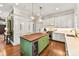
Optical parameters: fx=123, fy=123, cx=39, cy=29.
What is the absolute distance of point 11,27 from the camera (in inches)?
91.4

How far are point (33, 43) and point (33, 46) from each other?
2.4 inches

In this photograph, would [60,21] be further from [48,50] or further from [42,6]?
[48,50]

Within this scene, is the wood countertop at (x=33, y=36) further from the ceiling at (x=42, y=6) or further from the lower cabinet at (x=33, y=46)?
the ceiling at (x=42, y=6)

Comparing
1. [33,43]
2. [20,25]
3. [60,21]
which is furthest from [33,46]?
[60,21]

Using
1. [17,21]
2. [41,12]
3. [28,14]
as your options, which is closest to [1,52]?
[17,21]

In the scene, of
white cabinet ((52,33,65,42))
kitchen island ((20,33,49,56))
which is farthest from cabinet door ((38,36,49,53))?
white cabinet ((52,33,65,42))

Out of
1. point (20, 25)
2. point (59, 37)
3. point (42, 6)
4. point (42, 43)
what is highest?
point (42, 6)

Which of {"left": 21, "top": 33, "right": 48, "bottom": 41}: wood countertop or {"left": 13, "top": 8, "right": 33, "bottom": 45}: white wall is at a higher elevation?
{"left": 13, "top": 8, "right": 33, "bottom": 45}: white wall

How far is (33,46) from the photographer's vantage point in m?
2.32

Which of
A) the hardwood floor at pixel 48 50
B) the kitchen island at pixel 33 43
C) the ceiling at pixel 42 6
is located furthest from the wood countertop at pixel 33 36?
the ceiling at pixel 42 6

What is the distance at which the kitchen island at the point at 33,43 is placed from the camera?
228 centimetres

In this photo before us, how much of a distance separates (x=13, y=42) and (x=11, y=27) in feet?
0.95

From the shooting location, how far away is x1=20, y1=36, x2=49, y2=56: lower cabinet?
2.29 m

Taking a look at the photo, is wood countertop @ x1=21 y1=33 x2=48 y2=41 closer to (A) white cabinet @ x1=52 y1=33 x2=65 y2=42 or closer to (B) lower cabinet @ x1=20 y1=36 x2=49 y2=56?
(B) lower cabinet @ x1=20 y1=36 x2=49 y2=56
